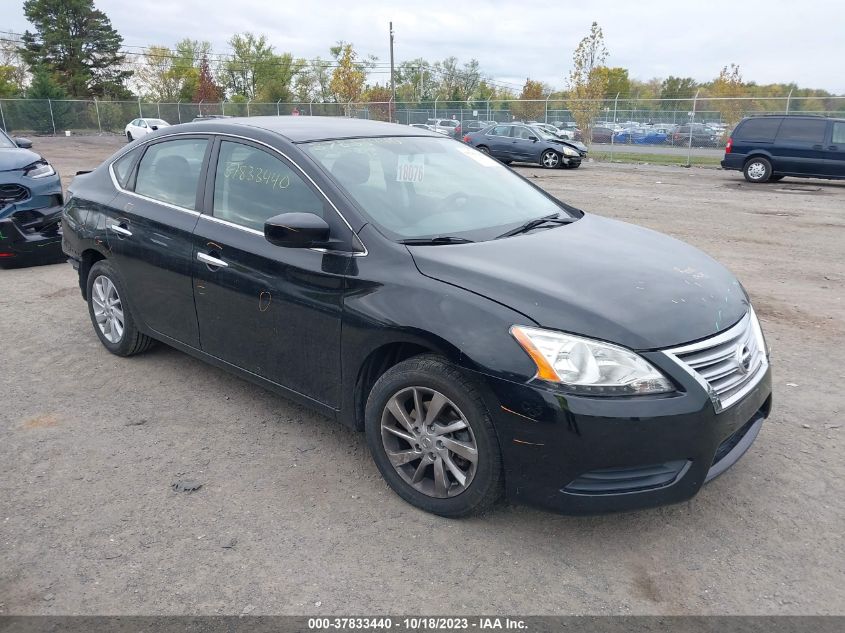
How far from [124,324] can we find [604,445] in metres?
3.64

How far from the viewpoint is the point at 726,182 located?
19141mm

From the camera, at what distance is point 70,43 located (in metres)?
62.0

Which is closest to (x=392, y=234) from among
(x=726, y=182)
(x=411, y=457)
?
(x=411, y=457)

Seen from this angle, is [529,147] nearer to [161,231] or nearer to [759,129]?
[759,129]

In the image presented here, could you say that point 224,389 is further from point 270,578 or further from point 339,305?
point 270,578

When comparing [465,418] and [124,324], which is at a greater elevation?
[465,418]

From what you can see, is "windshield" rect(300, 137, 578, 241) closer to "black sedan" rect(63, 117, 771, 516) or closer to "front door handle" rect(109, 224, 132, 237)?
"black sedan" rect(63, 117, 771, 516)

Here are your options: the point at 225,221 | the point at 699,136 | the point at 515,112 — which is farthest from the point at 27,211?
the point at 515,112

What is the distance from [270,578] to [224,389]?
2061 millimetres

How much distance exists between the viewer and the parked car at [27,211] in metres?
7.69

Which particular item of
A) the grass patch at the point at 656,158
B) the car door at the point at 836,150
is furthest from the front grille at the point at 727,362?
the grass patch at the point at 656,158

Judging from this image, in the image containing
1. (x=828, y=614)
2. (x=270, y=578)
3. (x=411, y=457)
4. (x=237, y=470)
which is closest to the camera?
(x=828, y=614)

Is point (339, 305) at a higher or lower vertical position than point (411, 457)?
higher

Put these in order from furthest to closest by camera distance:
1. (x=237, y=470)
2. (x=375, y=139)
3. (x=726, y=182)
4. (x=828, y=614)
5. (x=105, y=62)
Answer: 1. (x=105, y=62)
2. (x=726, y=182)
3. (x=375, y=139)
4. (x=237, y=470)
5. (x=828, y=614)
